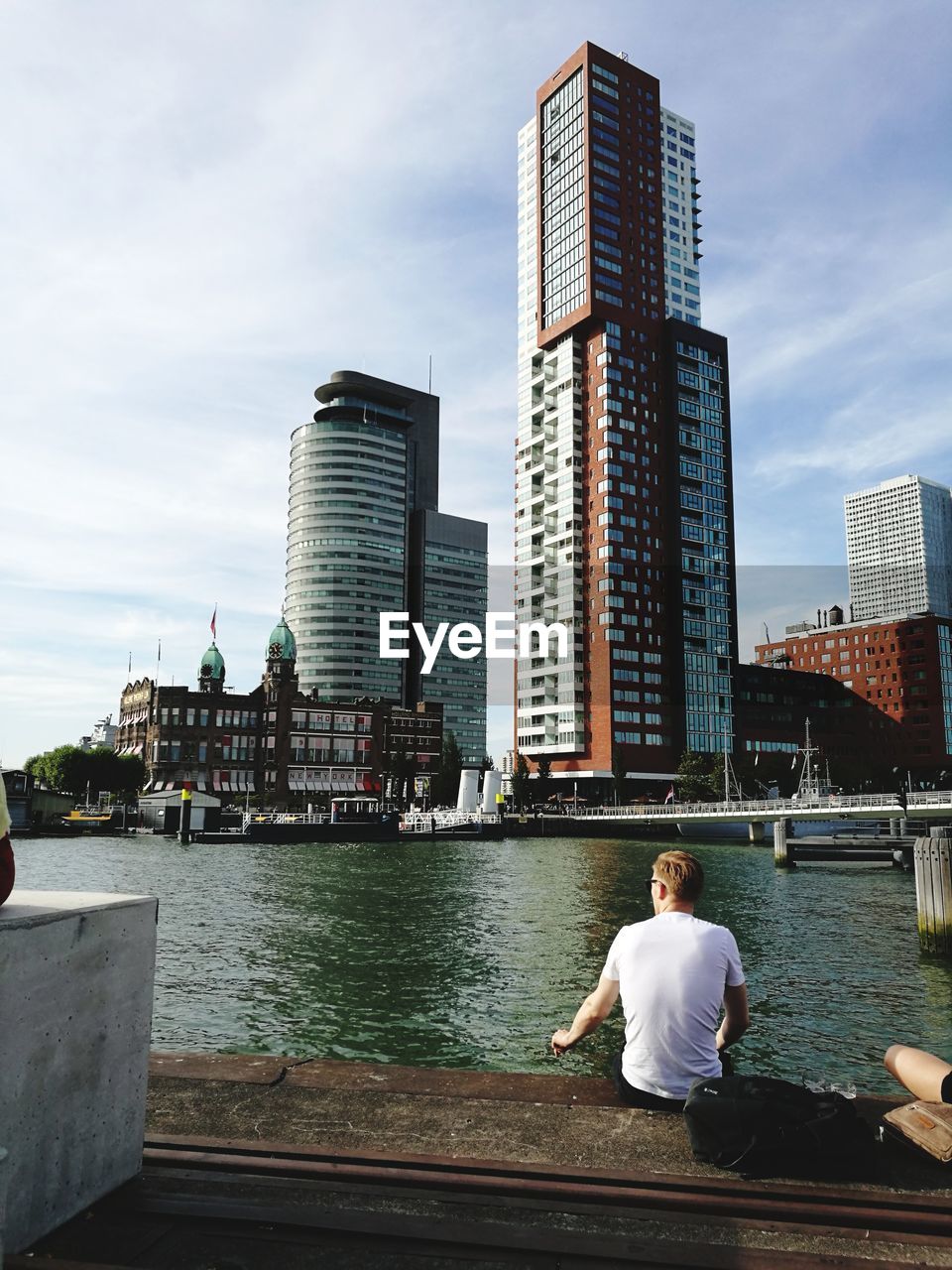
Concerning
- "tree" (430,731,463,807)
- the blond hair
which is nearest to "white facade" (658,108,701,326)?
"tree" (430,731,463,807)

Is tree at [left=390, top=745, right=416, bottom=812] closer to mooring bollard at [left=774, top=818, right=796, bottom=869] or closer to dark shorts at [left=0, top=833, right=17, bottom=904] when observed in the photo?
mooring bollard at [left=774, top=818, right=796, bottom=869]

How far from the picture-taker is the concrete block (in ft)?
12.1

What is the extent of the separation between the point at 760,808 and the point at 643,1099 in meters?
84.8

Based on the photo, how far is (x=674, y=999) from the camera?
17.7 ft

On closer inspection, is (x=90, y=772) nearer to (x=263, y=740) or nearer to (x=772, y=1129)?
(x=263, y=740)

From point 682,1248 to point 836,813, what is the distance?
244 ft

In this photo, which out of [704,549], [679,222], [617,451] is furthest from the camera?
[679,222]

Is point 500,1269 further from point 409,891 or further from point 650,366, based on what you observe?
point 650,366

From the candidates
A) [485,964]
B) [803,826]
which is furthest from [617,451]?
[485,964]

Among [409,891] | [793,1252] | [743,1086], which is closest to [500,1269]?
[793,1252]

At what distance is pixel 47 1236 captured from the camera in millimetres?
3797

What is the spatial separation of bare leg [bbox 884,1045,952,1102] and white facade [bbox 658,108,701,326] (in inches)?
6379

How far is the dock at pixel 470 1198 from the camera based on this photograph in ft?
11.9

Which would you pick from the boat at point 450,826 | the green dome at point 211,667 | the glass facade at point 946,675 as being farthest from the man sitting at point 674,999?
the glass facade at point 946,675
